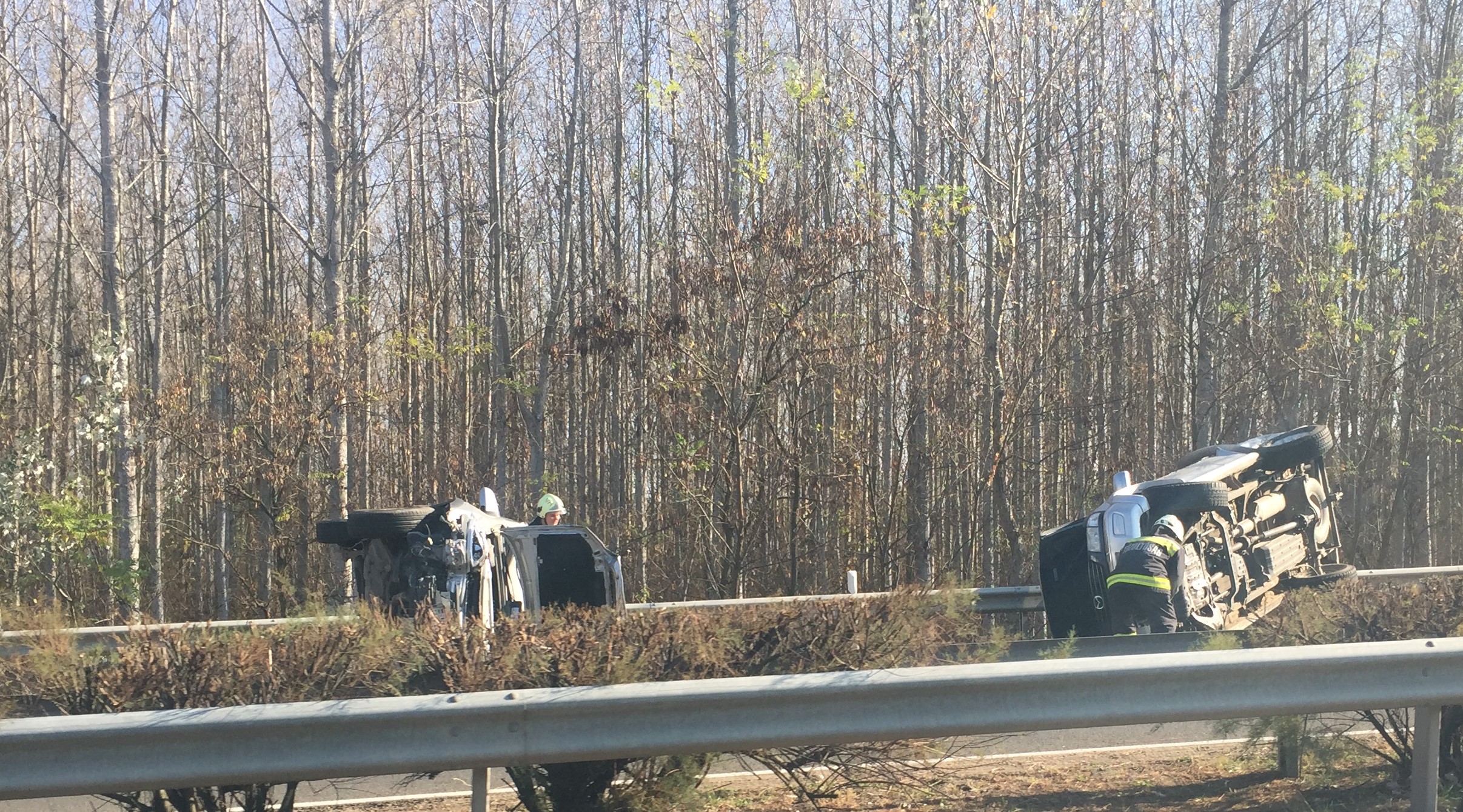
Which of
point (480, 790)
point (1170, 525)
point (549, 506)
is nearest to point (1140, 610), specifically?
point (1170, 525)

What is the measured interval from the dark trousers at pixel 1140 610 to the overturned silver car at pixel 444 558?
3183mm

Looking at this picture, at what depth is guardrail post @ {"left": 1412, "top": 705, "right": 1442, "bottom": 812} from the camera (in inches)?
181

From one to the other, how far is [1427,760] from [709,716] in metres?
2.97

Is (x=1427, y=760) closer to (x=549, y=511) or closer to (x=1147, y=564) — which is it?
(x=1147, y=564)

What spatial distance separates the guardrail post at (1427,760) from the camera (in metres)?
4.60

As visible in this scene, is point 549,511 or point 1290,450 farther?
point 1290,450

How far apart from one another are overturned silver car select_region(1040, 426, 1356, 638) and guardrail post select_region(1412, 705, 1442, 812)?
2.84 metres

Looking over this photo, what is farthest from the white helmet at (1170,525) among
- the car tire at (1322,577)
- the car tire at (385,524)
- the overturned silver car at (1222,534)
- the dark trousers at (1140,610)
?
the car tire at (385,524)

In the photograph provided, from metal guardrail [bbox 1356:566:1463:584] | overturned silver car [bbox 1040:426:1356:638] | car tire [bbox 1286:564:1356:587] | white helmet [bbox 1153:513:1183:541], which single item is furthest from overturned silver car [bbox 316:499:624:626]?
metal guardrail [bbox 1356:566:1463:584]

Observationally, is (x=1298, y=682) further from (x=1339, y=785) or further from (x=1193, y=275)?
(x=1193, y=275)

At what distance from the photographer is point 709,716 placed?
4.07 meters

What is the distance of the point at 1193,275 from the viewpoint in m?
19.7

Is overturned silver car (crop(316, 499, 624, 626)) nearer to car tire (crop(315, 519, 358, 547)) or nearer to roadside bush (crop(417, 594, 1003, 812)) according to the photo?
car tire (crop(315, 519, 358, 547))

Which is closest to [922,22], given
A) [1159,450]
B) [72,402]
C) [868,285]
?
[868,285]
